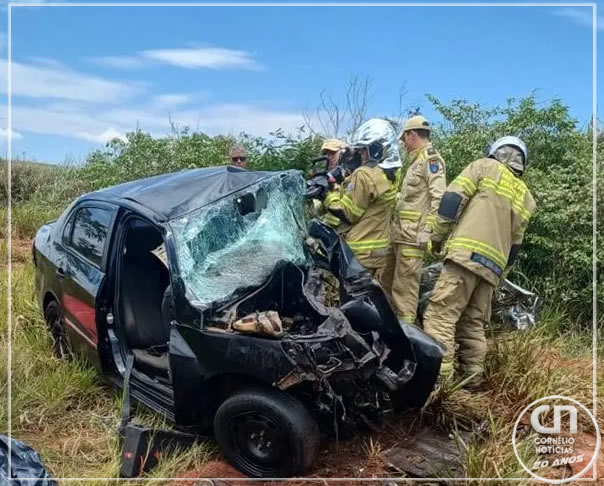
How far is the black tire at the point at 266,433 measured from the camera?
11.2ft

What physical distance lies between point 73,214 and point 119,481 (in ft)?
7.05

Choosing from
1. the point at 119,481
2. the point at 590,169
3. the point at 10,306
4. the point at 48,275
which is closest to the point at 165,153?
the point at 10,306

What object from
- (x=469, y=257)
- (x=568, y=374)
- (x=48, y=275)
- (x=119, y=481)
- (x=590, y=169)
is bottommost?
(x=119, y=481)

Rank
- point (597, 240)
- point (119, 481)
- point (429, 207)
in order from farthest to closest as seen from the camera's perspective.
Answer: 1. point (597, 240)
2. point (429, 207)
3. point (119, 481)

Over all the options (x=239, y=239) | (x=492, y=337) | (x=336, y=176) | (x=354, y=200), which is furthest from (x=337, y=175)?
(x=492, y=337)

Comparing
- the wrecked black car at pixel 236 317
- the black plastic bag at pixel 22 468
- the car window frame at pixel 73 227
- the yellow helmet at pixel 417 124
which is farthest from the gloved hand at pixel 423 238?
the black plastic bag at pixel 22 468

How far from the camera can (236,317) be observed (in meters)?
3.60

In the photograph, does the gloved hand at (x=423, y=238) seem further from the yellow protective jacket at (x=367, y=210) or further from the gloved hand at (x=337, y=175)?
the gloved hand at (x=337, y=175)

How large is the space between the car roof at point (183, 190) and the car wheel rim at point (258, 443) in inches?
52.7

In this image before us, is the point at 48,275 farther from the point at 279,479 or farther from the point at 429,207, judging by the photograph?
the point at 429,207

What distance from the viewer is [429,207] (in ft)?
17.7

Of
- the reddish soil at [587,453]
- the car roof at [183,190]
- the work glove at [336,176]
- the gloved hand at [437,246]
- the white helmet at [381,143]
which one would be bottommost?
the reddish soil at [587,453]

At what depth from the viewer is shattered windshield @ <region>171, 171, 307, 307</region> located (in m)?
3.78

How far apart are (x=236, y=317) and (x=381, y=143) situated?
226 cm
